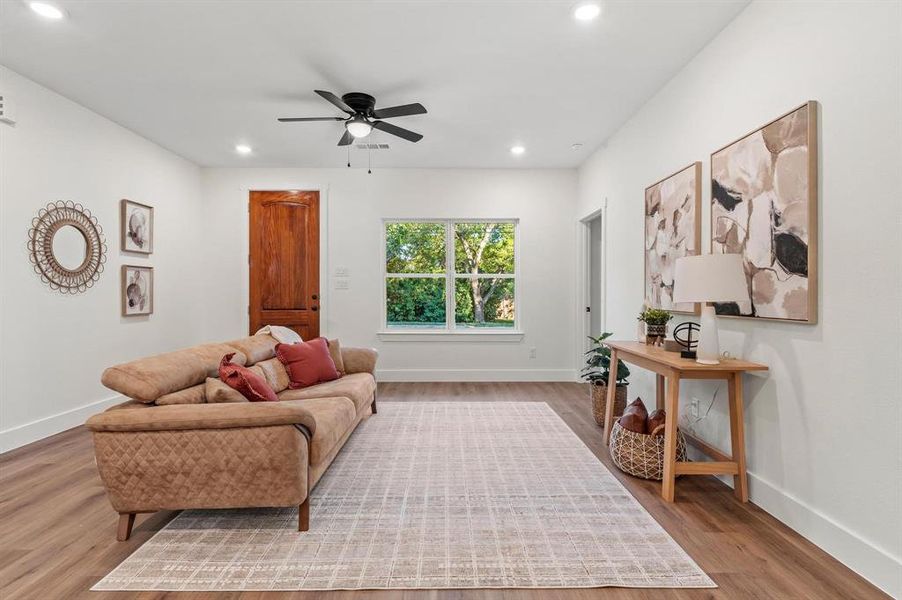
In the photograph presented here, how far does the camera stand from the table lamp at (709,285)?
87.2 inches

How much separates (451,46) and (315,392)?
8.31ft

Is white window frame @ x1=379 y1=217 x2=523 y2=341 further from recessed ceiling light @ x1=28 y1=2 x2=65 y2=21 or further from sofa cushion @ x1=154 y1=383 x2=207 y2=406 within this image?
recessed ceiling light @ x1=28 y1=2 x2=65 y2=21

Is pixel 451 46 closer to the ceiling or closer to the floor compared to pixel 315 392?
closer to the ceiling

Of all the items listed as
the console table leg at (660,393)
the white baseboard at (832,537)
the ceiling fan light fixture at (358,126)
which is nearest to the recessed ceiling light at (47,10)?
the ceiling fan light fixture at (358,126)

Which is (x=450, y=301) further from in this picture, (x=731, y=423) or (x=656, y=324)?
(x=731, y=423)

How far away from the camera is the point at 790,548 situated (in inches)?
76.4

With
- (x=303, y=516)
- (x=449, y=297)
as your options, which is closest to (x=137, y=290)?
(x=449, y=297)

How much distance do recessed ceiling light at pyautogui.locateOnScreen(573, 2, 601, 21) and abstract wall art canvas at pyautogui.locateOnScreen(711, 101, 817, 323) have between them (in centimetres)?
108

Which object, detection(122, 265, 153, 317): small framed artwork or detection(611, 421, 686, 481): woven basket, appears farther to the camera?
detection(122, 265, 153, 317): small framed artwork

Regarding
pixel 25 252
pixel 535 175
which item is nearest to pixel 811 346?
pixel 535 175

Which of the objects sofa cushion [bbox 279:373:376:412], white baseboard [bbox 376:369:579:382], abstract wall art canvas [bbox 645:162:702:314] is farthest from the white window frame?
abstract wall art canvas [bbox 645:162:702:314]

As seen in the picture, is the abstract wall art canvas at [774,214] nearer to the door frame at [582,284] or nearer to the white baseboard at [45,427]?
the door frame at [582,284]

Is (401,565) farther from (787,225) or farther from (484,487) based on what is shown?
(787,225)

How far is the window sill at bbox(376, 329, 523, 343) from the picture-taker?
564 cm
